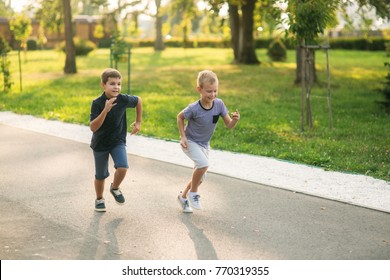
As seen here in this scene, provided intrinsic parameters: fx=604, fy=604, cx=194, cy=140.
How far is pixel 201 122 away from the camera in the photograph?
623 centimetres

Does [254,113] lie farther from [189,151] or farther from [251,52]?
[251,52]

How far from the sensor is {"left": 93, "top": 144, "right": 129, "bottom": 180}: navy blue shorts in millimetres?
6289

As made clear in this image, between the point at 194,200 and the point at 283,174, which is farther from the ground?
the point at 194,200

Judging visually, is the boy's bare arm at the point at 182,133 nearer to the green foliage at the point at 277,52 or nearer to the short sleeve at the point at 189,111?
the short sleeve at the point at 189,111

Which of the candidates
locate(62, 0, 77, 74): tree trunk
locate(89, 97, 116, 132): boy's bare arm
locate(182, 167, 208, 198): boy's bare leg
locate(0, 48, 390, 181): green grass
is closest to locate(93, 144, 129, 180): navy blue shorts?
locate(89, 97, 116, 132): boy's bare arm

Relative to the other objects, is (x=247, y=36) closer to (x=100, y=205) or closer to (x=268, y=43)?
(x=268, y=43)

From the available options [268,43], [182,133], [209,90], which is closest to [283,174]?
[182,133]

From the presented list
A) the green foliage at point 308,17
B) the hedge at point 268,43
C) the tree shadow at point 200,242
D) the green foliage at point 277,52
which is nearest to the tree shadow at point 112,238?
the tree shadow at point 200,242

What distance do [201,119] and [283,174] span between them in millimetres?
2633

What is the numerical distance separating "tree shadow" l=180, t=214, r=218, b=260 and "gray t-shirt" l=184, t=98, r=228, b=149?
84cm

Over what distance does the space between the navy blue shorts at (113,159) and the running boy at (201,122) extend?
0.64 m

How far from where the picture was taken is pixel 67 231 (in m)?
5.77

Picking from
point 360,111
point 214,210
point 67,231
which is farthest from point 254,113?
point 67,231

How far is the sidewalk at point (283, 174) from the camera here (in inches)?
286
